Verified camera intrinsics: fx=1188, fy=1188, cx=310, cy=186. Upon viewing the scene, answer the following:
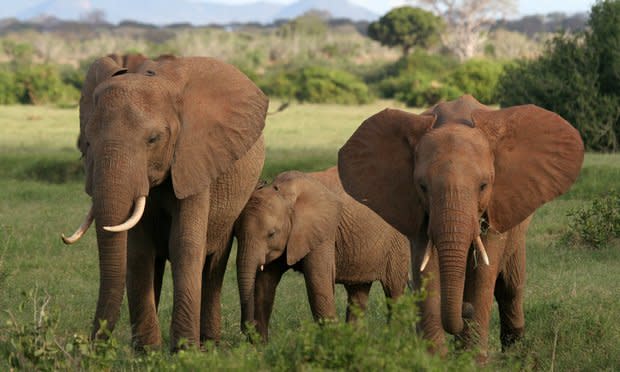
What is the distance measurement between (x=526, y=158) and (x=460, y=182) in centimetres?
74

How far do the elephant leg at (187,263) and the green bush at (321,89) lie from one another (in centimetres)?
3234

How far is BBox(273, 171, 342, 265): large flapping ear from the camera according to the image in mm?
8125

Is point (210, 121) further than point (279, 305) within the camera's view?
No

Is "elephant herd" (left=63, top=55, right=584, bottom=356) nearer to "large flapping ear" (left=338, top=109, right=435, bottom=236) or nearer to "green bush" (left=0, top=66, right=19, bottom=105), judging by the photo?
"large flapping ear" (left=338, top=109, right=435, bottom=236)

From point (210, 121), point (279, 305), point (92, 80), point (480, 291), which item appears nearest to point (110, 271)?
point (210, 121)

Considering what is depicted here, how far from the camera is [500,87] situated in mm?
23297

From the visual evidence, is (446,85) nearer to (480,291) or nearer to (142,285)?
(142,285)

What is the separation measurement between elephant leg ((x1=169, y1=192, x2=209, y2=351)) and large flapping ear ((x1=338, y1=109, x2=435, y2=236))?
0.88 m

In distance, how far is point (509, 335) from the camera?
741 cm

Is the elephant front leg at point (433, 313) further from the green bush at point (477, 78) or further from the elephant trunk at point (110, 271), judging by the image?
the green bush at point (477, 78)

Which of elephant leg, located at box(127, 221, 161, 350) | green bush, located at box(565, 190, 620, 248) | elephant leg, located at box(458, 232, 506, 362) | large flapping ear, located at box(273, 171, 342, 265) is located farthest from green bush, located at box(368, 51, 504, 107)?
elephant leg, located at box(458, 232, 506, 362)

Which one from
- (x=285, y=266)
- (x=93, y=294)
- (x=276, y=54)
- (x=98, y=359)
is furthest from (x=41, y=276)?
(x=276, y=54)

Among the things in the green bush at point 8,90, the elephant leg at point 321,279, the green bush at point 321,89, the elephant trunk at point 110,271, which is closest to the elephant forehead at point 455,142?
the elephant trunk at point 110,271

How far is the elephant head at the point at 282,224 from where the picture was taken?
7711mm
